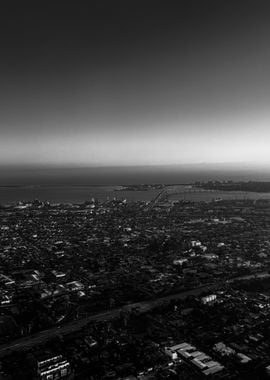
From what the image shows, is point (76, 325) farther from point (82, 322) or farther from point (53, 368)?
point (53, 368)

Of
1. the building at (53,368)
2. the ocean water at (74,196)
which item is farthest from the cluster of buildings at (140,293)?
the ocean water at (74,196)

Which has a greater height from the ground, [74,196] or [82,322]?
[74,196]

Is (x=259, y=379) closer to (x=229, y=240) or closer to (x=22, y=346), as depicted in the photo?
(x=22, y=346)

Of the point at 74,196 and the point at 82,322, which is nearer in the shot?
the point at 82,322

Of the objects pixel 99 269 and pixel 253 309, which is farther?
pixel 99 269

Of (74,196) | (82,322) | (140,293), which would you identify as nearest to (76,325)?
(82,322)

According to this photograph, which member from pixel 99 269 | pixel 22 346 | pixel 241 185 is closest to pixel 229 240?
pixel 99 269

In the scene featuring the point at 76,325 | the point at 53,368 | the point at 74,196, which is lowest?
the point at 76,325

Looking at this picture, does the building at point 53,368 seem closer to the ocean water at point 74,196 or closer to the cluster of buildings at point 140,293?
the cluster of buildings at point 140,293
